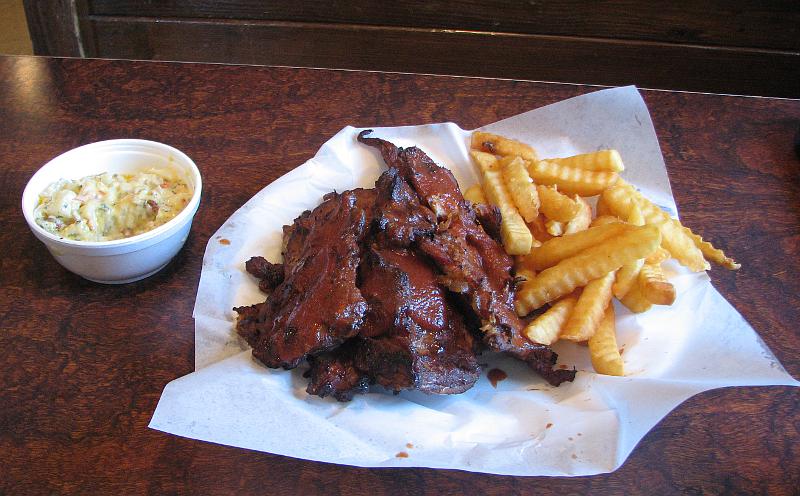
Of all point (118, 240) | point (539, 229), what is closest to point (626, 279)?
point (539, 229)

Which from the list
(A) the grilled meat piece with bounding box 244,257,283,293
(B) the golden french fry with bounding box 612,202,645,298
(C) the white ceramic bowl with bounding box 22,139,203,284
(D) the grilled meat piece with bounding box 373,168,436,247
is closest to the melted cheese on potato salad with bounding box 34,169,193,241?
(C) the white ceramic bowl with bounding box 22,139,203,284

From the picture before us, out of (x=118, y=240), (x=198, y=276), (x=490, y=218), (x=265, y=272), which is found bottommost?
(x=198, y=276)

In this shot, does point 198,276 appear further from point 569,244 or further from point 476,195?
point 569,244

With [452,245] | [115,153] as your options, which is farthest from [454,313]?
[115,153]

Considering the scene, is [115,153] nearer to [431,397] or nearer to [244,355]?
[244,355]

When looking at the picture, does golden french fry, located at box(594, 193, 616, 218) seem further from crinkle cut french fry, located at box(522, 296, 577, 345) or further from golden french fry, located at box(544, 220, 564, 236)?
→ crinkle cut french fry, located at box(522, 296, 577, 345)

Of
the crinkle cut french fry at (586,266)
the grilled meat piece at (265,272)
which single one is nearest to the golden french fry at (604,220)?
the crinkle cut french fry at (586,266)

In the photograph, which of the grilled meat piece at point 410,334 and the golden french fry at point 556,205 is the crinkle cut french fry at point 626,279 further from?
the grilled meat piece at point 410,334
